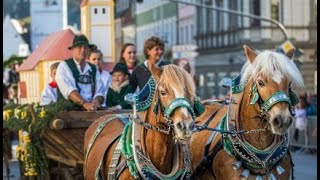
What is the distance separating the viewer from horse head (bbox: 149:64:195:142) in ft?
23.0

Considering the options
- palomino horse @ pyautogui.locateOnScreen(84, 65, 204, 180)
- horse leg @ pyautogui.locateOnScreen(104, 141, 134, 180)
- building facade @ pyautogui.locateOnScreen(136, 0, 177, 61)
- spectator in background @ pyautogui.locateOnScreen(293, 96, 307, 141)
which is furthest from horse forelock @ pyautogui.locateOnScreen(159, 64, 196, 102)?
building facade @ pyautogui.locateOnScreen(136, 0, 177, 61)

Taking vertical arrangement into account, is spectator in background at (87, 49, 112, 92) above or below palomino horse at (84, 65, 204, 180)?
above

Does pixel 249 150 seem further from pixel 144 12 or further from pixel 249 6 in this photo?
pixel 144 12

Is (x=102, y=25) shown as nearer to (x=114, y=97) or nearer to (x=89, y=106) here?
(x=114, y=97)

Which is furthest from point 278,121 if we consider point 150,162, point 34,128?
point 34,128

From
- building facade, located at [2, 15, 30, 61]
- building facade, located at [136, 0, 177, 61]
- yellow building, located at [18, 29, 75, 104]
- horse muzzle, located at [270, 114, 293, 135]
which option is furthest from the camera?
building facade, located at [136, 0, 177, 61]

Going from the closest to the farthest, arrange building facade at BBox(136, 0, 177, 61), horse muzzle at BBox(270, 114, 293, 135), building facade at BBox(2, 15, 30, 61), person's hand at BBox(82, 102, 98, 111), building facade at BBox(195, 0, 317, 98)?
horse muzzle at BBox(270, 114, 293, 135)
person's hand at BBox(82, 102, 98, 111)
building facade at BBox(2, 15, 30, 61)
building facade at BBox(195, 0, 317, 98)
building facade at BBox(136, 0, 177, 61)

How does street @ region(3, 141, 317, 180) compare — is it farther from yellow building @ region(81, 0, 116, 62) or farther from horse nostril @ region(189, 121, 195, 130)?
horse nostril @ region(189, 121, 195, 130)

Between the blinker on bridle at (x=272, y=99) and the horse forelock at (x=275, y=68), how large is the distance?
100mm

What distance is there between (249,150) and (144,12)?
199ft

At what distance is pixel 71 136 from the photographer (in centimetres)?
997

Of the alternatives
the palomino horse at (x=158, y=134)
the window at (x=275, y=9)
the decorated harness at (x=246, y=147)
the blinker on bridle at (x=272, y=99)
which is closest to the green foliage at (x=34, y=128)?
the palomino horse at (x=158, y=134)

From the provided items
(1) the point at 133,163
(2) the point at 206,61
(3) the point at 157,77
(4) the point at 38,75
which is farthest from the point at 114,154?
(2) the point at 206,61

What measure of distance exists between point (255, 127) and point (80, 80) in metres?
2.86
